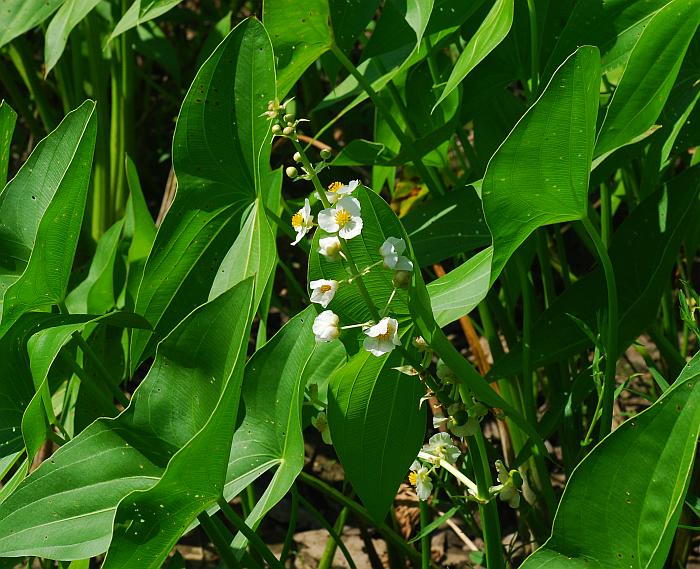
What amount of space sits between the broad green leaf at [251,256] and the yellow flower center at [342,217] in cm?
19

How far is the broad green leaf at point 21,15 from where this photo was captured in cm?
100

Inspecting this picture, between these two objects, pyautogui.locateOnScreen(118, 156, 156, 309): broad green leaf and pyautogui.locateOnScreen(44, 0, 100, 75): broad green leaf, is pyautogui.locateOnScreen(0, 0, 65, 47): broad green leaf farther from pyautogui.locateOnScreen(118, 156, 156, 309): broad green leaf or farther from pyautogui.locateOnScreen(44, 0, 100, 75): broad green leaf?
pyautogui.locateOnScreen(118, 156, 156, 309): broad green leaf

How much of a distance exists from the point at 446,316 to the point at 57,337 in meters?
0.28

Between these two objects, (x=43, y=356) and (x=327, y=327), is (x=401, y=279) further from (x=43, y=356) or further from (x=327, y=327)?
(x=43, y=356)

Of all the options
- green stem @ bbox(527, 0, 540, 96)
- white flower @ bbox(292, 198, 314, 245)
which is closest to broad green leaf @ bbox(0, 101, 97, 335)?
white flower @ bbox(292, 198, 314, 245)

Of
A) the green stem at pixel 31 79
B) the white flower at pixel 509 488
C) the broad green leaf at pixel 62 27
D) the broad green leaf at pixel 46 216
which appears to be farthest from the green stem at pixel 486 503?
the green stem at pixel 31 79

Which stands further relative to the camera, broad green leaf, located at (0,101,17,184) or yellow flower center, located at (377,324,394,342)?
broad green leaf, located at (0,101,17,184)

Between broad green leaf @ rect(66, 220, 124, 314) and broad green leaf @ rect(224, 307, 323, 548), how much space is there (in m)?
0.35

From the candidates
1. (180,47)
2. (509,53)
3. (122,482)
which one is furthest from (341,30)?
(180,47)

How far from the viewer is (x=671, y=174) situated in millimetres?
1083

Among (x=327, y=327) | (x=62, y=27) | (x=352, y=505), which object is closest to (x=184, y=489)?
A: (x=327, y=327)

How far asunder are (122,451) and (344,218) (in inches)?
10.0

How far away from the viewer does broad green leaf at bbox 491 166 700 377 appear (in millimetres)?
745

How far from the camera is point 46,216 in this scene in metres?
0.67
